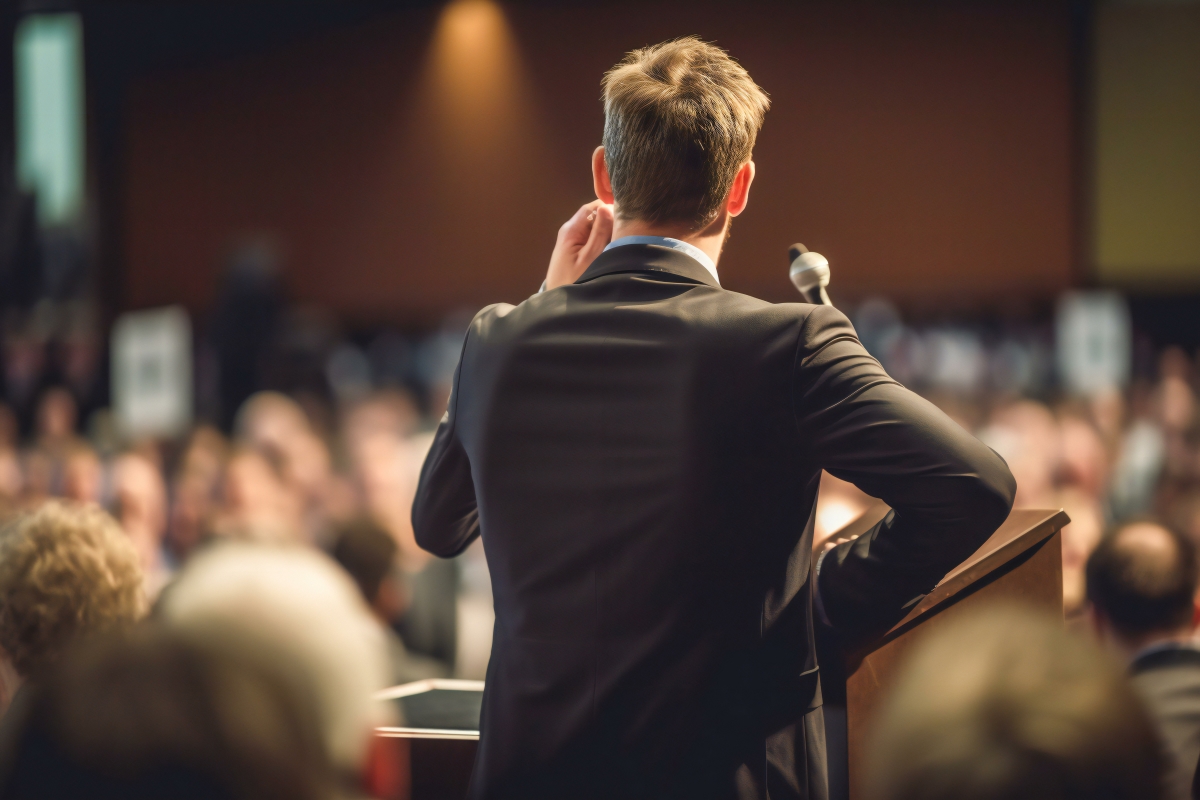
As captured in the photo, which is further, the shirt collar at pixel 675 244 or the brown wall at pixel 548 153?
the brown wall at pixel 548 153

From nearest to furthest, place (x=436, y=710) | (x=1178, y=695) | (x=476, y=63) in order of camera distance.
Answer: (x=436, y=710), (x=1178, y=695), (x=476, y=63)

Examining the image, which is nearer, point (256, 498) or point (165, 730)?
point (165, 730)

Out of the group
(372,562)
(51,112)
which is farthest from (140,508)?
(51,112)

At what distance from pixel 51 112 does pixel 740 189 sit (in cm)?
820

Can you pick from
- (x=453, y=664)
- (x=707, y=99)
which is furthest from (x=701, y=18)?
(x=707, y=99)

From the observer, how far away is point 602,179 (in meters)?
1.28

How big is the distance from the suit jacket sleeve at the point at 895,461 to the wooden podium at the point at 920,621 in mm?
100

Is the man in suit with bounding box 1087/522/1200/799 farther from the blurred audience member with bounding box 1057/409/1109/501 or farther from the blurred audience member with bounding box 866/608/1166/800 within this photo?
the blurred audience member with bounding box 1057/409/1109/501

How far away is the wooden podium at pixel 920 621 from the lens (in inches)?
48.0

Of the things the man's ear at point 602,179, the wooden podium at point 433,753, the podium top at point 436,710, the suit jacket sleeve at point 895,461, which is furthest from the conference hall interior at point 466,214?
the suit jacket sleeve at point 895,461

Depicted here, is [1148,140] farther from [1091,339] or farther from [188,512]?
[188,512]

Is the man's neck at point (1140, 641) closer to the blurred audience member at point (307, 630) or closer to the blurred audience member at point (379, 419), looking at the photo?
the blurred audience member at point (307, 630)

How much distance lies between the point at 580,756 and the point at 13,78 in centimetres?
869

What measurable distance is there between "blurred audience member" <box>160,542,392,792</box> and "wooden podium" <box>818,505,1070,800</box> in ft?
1.83
